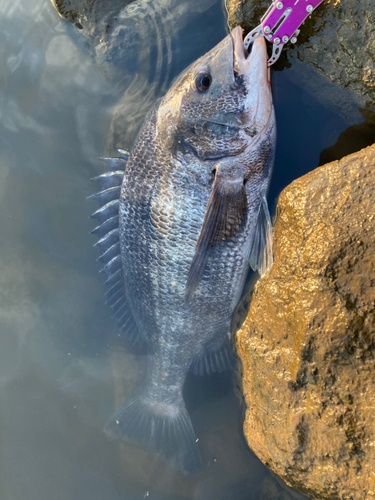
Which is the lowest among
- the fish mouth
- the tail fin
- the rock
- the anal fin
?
the tail fin

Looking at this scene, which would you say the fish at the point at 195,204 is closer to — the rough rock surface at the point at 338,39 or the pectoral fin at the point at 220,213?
the pectoral fin at the point at 220,213

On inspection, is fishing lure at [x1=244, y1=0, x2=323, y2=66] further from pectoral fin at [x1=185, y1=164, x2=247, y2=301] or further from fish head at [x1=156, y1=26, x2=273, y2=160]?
pectoral fin at [x1=185, y1=164, x2=247, y2=301]

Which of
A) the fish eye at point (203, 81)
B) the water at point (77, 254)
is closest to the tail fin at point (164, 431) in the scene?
the water at point (77, 254)

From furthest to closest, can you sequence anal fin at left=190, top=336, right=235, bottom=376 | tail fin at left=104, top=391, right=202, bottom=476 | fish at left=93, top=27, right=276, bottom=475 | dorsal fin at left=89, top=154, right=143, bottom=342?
tail fin at left=104, top=391, right=202, bottom=476 < anal fin at left=190, top=336, right=235, bottom=376 < dorsal fin at left=89, top=154, right=143, bottom=342 < fish at left=93, top=27, right=276, bottom=475

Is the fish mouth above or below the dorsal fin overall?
above

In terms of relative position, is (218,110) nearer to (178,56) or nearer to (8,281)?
(178,56)

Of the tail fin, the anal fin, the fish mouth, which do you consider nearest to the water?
the tail fin
